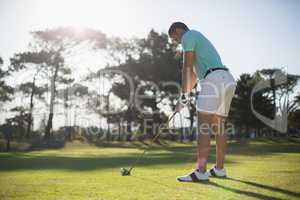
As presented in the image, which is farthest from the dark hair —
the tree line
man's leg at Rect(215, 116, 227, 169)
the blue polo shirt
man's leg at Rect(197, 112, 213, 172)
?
the tree line

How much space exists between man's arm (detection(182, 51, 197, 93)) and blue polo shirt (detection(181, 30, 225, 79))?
91 mm

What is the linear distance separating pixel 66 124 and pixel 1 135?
85.4 ft

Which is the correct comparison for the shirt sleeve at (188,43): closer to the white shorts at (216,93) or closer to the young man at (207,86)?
the young man at (207,86)

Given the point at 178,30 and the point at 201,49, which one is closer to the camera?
the point at 201,49

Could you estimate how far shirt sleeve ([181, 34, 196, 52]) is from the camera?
572 cm

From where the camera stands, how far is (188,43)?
225 inches

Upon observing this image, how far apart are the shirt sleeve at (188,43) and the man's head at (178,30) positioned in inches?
9.6

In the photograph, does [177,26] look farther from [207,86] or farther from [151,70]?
[151,70]

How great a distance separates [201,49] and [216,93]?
2.25ft

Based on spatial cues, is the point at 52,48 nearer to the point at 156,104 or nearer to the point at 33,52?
the point at 33,52

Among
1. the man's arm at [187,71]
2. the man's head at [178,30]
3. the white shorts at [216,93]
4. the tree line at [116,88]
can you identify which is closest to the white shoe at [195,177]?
the white shorts at [216,93]

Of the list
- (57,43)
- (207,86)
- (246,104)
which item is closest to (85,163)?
(207,86)

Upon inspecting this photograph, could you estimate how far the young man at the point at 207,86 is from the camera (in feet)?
18.2

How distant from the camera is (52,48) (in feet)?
159
